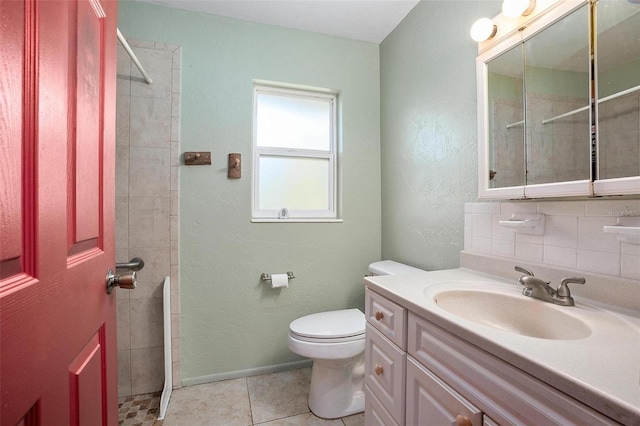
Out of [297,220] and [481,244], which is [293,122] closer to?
[297,220]

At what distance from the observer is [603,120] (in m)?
0.79

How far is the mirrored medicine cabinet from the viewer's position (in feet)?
2.48

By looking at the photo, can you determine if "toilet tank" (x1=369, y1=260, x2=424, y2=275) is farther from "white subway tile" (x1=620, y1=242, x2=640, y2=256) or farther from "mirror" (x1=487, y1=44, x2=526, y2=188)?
"white subway tile" (x1=620, y1=242, x2=640, y2=256)

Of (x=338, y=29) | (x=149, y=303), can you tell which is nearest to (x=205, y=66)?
(x=338, y=29)

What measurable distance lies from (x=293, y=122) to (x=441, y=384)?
1.81m

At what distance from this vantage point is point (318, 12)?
1707 millimetres

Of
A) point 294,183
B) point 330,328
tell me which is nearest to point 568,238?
point 330,328

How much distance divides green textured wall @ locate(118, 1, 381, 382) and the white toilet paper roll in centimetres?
7

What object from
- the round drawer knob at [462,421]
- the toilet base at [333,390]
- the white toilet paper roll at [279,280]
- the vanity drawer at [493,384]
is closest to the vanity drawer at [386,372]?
the vanity drawer at [493,384]

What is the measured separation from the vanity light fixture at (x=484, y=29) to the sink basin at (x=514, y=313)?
105 centimetres

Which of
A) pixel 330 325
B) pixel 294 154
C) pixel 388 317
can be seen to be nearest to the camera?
pixel 388 317

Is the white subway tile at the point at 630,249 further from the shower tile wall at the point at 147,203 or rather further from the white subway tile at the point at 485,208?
the shower tile wall at the point at 147,203

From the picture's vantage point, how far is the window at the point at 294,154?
1.92 meters

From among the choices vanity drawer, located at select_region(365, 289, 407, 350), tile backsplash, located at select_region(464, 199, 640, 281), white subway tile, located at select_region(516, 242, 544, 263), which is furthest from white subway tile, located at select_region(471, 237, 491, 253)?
vanity drawer, located at select_region(365, 289, 407, 350)
